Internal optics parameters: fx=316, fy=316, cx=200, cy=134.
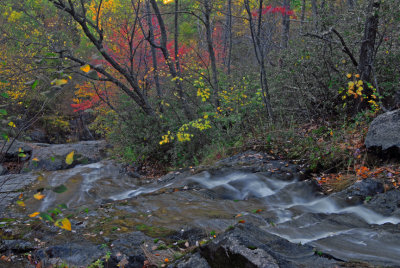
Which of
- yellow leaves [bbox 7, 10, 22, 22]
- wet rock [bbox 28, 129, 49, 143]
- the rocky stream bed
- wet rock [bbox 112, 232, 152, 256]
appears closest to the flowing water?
the rocky stream bed

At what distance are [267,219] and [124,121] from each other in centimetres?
804

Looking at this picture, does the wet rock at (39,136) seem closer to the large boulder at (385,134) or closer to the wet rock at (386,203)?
the large boulder at (385,134)

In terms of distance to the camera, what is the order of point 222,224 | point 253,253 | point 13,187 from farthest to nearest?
point 13,187
point 222,224
point 253,253

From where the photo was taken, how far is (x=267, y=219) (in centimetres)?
467

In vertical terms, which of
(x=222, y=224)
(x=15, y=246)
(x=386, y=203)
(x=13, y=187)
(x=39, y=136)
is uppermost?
(x=386, y=203)

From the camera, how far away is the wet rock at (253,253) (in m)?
2.33

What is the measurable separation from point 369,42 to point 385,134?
270 cm

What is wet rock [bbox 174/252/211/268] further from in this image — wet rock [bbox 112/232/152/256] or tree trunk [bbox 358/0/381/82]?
tree trunk [bbox 358/0/381/82]

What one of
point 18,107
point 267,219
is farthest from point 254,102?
point 18,107

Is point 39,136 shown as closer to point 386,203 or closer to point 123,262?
point 123,262

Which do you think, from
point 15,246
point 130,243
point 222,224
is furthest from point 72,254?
point 222,224

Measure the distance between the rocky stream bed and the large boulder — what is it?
2.64 feet

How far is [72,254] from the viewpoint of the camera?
388cm

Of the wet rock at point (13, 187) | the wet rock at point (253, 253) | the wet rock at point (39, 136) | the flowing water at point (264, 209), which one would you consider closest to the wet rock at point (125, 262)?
the flowing water at point (264, 209)
